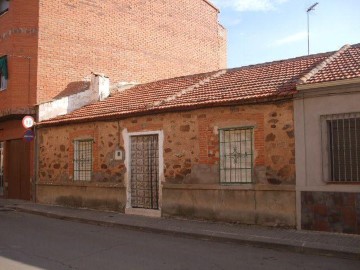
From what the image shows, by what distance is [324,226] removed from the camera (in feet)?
29.0

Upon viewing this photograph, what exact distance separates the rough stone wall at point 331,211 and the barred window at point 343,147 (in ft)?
1.35

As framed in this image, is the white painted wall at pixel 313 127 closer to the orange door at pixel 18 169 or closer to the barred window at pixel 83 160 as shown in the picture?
the barred window at pixel 83 160

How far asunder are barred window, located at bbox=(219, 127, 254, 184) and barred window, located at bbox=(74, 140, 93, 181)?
524cm

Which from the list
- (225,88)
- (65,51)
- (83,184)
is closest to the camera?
(225,88)

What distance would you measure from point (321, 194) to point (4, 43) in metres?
14.6

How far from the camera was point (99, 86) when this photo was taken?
660 inches

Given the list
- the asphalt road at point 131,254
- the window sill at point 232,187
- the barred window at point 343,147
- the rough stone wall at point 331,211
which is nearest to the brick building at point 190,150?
the window sill at point 232,187

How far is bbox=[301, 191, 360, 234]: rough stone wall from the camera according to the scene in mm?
8492

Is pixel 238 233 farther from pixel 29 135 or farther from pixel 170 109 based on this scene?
pixel 29 135

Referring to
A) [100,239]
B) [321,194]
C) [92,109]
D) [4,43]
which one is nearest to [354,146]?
[321,194]

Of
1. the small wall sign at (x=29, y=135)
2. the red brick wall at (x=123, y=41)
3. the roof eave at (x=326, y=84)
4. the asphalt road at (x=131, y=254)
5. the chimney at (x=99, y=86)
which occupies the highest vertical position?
the red brick wall at (x=123, y=41)

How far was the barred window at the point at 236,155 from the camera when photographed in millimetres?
10148

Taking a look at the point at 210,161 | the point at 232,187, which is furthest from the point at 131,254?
the point at 210,161

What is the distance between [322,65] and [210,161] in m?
4.02
